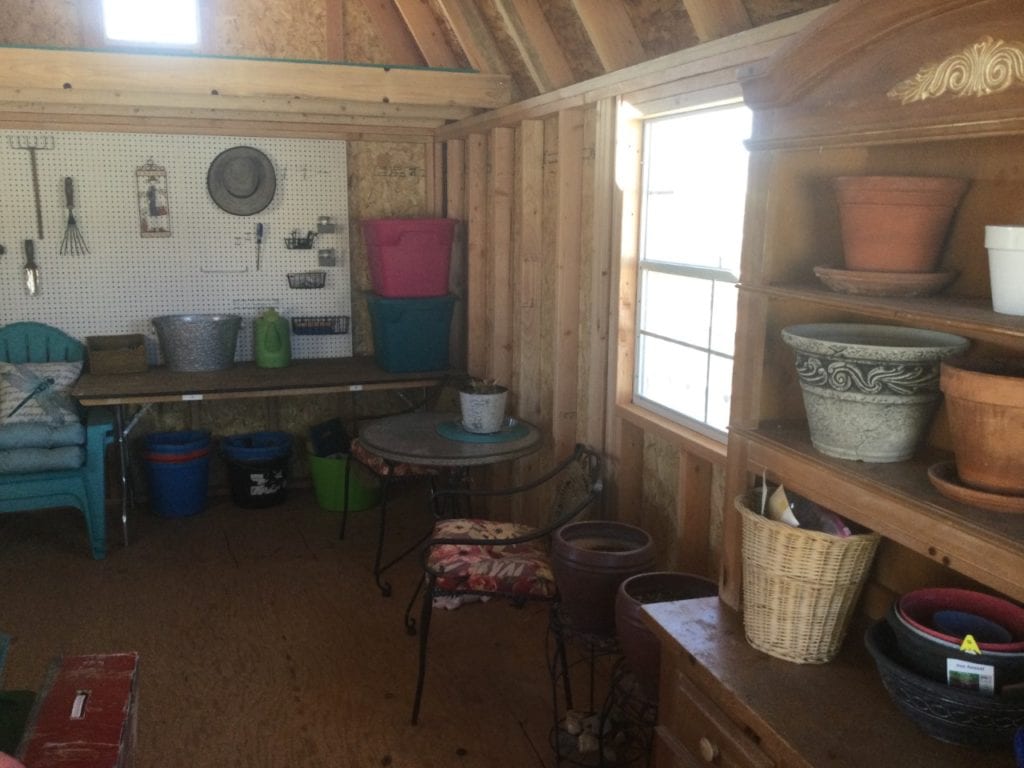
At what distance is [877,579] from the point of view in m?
2.01

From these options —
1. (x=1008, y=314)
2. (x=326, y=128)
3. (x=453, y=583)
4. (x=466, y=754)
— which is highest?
(x=326, y=128)

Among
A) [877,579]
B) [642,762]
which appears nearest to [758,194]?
[877,579]

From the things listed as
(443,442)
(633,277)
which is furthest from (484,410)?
(633,277)

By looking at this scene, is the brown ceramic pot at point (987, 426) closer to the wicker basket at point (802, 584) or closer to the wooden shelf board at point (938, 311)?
the wooden shelf board at point (938, 311)

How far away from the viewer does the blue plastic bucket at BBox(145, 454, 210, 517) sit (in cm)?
457

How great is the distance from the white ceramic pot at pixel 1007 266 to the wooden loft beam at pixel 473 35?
9.61 feet

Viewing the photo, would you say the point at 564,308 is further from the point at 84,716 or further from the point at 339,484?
the point at 84,716

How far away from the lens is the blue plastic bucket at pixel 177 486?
15.0 ft

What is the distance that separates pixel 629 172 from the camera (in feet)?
10.1

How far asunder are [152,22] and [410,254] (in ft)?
5.69

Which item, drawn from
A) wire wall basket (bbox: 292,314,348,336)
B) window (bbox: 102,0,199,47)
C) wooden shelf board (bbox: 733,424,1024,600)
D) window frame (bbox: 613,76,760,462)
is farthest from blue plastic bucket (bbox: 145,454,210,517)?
wooden shelf board (bbox: 733,424,1024,600)

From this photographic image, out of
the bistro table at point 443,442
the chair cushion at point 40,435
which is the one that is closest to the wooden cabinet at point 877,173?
the bistro table at point 443,442

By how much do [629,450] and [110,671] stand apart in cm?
199

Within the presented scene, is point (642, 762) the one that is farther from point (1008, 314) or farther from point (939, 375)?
point (1008, 314)
